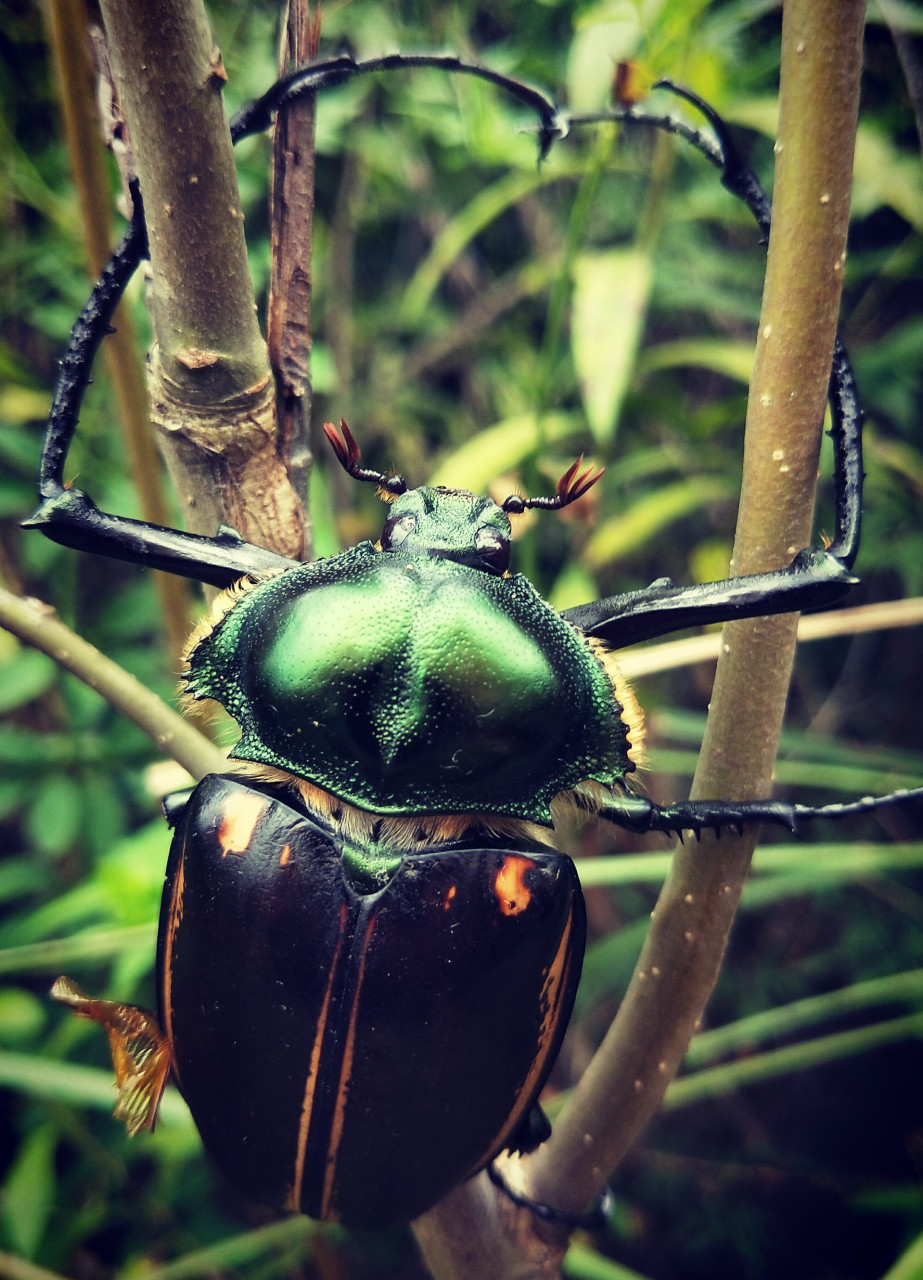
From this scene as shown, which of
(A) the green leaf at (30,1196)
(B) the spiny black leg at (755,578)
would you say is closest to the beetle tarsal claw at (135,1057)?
(B) the spiny black leg at (755,578)

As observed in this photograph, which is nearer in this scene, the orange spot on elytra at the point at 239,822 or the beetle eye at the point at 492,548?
the orange spot on elytra at the point at 239,822

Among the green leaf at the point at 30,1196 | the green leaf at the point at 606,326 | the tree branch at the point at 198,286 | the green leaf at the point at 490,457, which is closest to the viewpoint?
the tree branch at the point at 198,286

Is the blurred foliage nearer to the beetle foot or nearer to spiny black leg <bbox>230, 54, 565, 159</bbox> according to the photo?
spiny black leg <bbox>230, 54, 565, 159</bbox>

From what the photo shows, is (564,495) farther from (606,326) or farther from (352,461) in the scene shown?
(606,326)

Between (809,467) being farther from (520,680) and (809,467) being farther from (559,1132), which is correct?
(559,1132)

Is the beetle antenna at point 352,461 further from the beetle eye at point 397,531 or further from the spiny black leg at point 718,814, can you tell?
the spiny black leg at point 718,814
